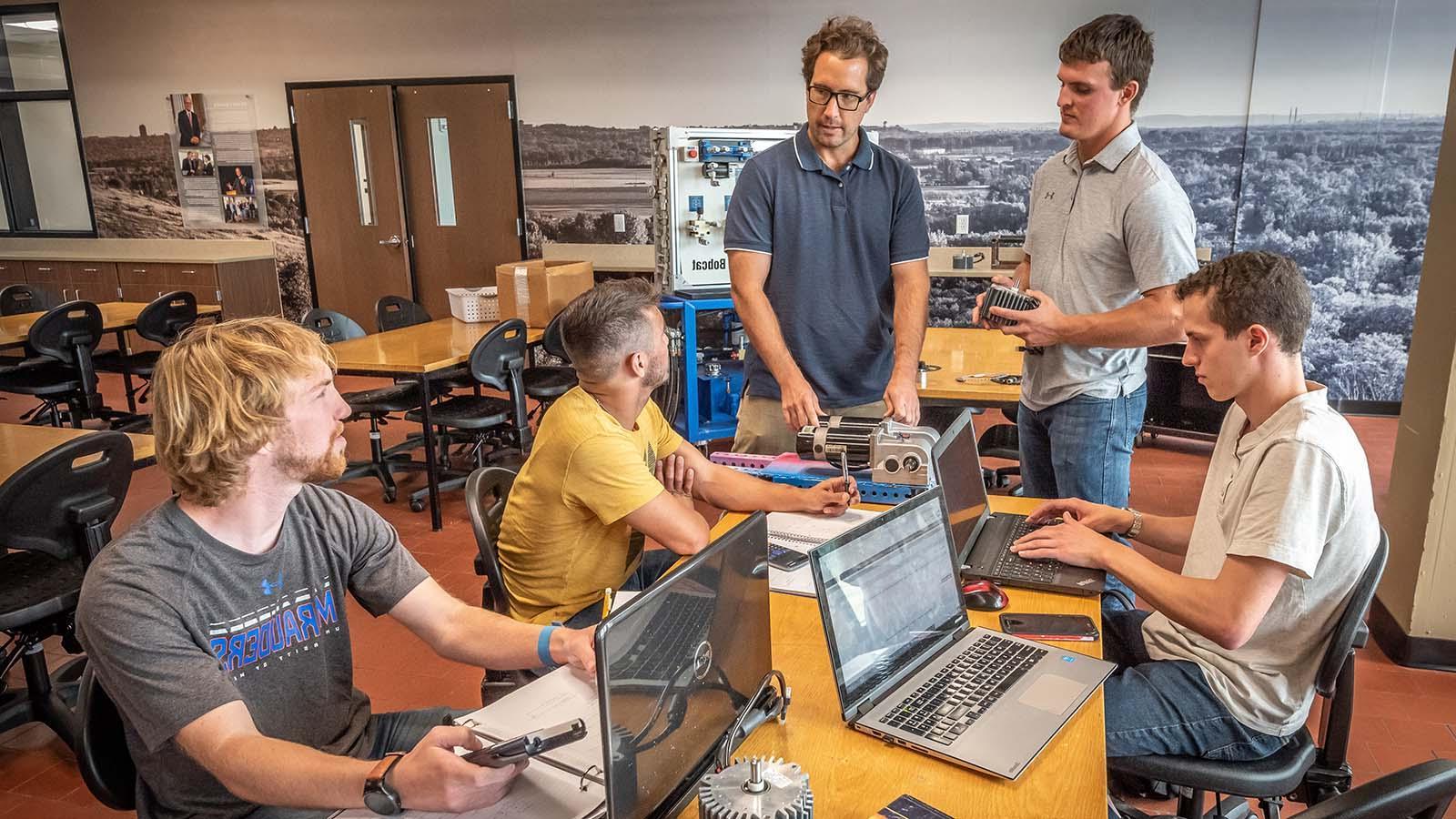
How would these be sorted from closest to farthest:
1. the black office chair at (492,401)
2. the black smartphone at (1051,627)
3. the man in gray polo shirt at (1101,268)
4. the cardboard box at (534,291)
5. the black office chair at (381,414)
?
the black smartphone at (1051,627) < the man in gray polo shirt at (1101,268) < the black office chair at (492,401) < the black office chair at (381,414) < the cardboard box at (534,291)

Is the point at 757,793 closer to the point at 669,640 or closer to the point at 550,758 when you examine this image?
the point at 669,640

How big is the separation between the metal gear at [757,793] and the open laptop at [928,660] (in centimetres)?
25

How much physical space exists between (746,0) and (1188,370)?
13.6 feet

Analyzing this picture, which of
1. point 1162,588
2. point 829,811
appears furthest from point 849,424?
point 829,811

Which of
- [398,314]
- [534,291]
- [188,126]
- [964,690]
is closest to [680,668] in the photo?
[964,690]

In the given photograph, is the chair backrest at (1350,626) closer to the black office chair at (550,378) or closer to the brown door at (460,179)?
the black office chair at (550,378)

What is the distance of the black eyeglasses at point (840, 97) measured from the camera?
238 centimetres

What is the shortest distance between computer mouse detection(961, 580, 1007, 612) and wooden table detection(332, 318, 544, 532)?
3.07 meters

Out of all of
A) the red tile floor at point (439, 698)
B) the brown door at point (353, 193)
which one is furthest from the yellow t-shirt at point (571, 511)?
the brown door at point (353, 193)

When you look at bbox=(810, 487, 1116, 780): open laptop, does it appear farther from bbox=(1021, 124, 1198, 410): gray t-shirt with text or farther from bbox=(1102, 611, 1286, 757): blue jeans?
bbox=(1021, 124, 1198, 410): gray t-shirt with text

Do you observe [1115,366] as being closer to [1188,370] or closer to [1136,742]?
[1136,742]

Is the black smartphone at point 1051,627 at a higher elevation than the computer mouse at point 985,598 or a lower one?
lower

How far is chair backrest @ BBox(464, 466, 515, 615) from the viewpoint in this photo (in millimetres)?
2002

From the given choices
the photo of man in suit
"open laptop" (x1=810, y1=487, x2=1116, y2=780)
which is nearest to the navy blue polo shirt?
"open laptop" (x1=810, y1=487, x2=1116, y2=780)
